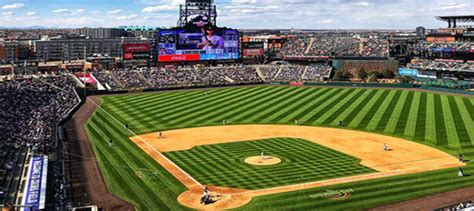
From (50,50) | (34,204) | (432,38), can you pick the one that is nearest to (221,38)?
(432,38)

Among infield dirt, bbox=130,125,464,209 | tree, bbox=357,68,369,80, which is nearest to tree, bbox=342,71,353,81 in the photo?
tree, bbox=357,68,369,80

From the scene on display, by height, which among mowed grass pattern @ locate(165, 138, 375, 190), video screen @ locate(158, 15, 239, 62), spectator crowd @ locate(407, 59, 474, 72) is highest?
video screen @ locate(158, 15, 239, 62)

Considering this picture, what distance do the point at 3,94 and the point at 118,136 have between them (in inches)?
768

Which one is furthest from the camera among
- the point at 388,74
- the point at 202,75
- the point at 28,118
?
the point at 388,74

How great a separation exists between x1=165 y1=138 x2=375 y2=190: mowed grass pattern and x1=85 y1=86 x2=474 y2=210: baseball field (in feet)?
0.30

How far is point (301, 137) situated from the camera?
54469 millimetres

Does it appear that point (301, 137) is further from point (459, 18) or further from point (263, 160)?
point (459, 18)

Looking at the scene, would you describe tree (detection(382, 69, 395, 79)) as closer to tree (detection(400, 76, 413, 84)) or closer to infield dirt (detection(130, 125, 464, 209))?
tree (detection(400, 76, 413, 84))

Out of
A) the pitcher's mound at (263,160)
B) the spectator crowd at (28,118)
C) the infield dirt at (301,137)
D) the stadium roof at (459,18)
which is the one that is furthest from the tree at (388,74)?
the pitcher's mound at (263,160)

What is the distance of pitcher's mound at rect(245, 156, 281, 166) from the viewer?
43000 millimetres

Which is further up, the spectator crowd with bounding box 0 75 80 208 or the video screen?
the video screen

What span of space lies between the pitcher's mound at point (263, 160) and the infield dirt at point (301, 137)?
650 centimetres

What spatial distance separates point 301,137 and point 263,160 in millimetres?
11587

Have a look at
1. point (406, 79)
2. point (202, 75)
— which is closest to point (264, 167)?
point (202, 75)
